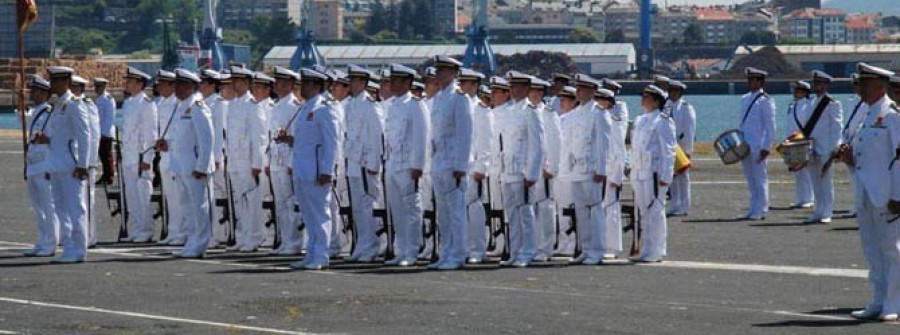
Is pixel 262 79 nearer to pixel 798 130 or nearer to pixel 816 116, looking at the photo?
pixel 816 116

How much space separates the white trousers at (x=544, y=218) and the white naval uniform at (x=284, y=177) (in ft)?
8.05

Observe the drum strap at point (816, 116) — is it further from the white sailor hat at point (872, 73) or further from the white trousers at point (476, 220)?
the white sailor hat at point (872, 73)

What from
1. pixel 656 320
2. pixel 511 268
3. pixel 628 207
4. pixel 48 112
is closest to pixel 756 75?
pixel 628 207

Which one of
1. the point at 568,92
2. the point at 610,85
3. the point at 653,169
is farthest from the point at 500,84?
the point at 610,85

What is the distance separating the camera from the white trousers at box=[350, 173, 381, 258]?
21.8 metres

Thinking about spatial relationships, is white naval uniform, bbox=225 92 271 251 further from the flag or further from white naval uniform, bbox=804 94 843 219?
white naval uniform, bbox=804 94 843 219

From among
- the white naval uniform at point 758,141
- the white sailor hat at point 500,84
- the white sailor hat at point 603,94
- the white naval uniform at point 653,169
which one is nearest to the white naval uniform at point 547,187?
the white sailor hat at point 500,84

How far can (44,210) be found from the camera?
22062 millimetres

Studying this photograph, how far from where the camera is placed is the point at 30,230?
26.3m

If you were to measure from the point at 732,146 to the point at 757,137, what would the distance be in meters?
0.36

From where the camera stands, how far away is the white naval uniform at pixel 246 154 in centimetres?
2331

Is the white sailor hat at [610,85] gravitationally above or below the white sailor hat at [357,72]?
below

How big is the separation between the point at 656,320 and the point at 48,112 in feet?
25.2

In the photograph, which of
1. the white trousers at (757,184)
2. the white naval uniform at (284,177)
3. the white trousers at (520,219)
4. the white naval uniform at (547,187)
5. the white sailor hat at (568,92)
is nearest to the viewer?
the white trousers at (520,219)
